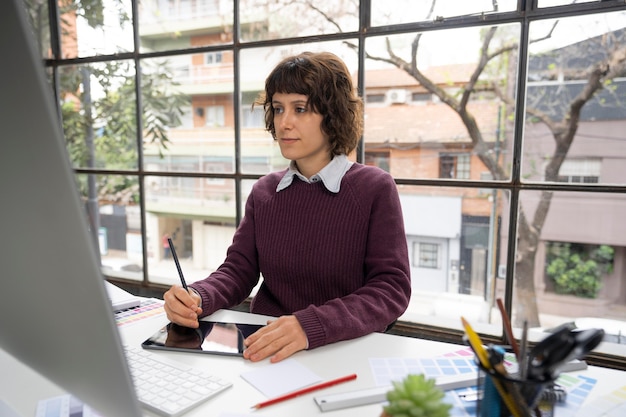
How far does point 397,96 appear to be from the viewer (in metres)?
1.74

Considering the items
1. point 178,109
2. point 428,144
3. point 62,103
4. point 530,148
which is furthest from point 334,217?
point 62,103

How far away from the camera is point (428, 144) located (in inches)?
67.4

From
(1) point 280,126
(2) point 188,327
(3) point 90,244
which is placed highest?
(1) point 280,126

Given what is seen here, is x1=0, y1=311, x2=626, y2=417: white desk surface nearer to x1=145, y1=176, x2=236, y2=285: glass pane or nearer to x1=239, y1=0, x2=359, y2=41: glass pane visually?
x1=145, y1=176, x2=236, y2=285: glass pane

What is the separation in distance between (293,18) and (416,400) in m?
1.68

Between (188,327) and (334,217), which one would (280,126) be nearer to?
(334,217)

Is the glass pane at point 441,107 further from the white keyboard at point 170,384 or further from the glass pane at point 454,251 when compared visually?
the white keyboard at point 170,384

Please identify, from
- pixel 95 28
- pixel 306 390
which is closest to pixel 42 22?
pixel 95 28

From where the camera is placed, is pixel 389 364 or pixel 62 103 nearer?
pixel 389 364

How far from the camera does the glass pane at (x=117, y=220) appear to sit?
2.32m

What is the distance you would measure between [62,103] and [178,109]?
2.23 ft

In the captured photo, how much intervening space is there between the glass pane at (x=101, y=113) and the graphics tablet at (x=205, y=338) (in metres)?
1.44

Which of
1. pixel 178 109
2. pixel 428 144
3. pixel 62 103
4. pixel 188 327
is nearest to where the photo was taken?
pixel 188 327

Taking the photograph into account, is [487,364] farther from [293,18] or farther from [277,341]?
[293,18]
